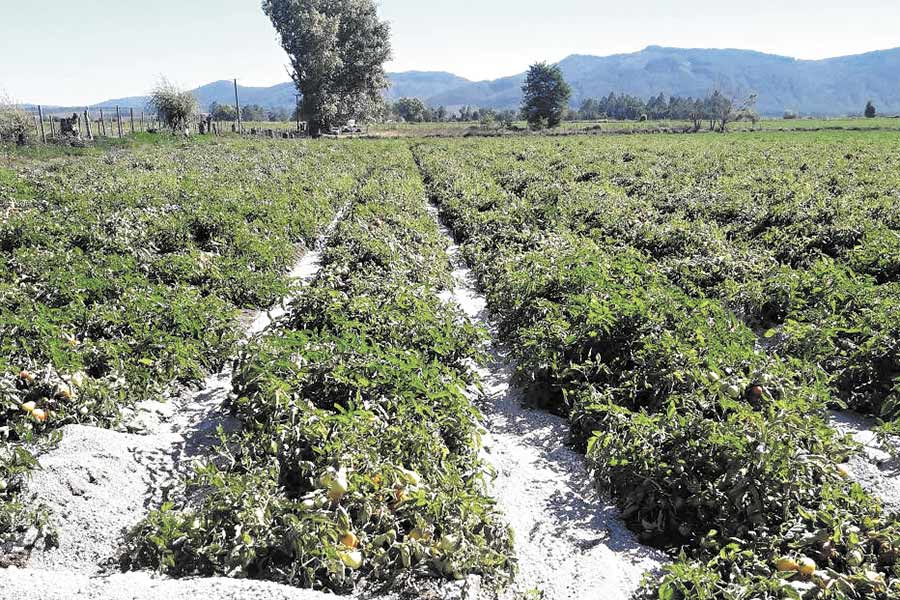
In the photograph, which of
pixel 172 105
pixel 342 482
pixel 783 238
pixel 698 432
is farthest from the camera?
pixel 172 105

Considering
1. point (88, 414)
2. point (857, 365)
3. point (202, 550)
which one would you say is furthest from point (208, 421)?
point (857, 365)

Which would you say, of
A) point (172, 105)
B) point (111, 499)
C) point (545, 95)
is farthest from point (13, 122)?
point (545, 95)

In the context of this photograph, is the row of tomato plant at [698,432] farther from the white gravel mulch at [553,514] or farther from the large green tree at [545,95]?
the large green tree at [545,95]

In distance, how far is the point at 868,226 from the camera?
35.1 ft

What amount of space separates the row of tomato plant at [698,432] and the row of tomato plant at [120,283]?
361 centimetres

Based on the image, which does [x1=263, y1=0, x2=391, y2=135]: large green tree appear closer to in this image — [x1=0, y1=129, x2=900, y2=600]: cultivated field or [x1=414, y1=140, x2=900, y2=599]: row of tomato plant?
[x1=0, y1=129, x2=900, y2=600]: cultivated field

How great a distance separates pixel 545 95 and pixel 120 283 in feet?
310

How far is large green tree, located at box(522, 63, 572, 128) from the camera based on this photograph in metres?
94.1

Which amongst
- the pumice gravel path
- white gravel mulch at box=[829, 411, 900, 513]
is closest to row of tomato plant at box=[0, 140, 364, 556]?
the pumice gravel path

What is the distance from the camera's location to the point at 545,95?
312 ft

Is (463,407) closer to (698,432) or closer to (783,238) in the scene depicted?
(698,432)

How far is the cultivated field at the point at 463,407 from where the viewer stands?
379cm

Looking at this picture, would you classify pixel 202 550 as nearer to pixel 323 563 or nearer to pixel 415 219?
pixel 323 563

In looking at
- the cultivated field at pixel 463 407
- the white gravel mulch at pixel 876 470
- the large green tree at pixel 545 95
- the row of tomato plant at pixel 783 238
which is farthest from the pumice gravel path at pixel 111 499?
the large green tree at pixel 545 95
